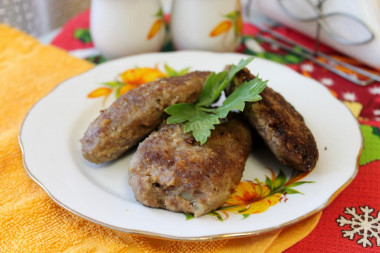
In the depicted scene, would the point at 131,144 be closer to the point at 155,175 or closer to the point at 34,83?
the point at 155,175

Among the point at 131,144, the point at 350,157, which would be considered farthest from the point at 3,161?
the point at 350,157

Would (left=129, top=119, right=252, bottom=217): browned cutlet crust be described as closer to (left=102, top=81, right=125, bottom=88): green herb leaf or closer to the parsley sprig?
the parsley sprig

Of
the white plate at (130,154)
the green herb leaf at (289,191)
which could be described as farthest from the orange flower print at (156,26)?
the green herb leaf at (289,191)

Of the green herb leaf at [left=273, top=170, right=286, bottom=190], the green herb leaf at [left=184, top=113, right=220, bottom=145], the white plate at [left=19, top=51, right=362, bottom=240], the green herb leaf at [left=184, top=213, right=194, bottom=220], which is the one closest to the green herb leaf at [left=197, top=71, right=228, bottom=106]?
the green herb leaf at [left=184, top=113, right=220, bottom=145]

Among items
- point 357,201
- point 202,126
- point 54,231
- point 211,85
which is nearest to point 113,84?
point 211,85

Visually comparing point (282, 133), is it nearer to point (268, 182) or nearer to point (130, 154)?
point (268, 182)

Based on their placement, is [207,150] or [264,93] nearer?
[207,150]
